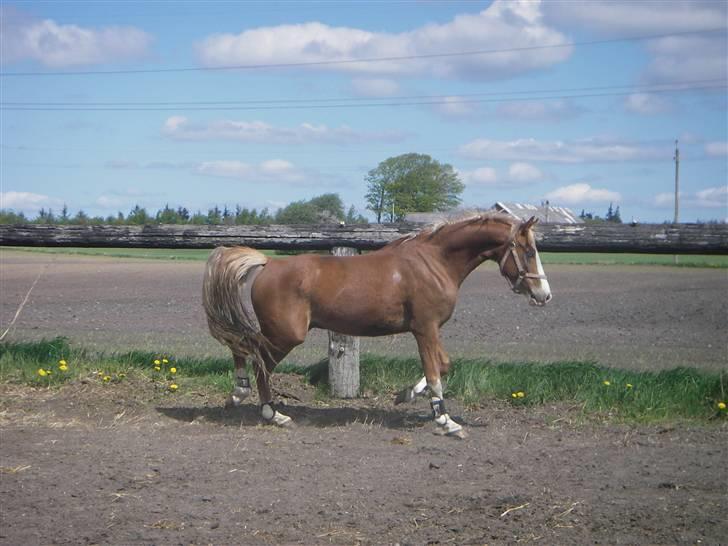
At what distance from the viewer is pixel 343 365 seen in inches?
328

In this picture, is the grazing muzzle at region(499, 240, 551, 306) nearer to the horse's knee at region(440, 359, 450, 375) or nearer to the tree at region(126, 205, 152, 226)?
the horse's knee at region(440, 359, 450, 375)

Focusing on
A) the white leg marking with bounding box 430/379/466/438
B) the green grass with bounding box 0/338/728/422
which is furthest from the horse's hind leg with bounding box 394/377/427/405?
the green grass with bounding box 0/338/728/422

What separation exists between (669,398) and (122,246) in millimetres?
5296

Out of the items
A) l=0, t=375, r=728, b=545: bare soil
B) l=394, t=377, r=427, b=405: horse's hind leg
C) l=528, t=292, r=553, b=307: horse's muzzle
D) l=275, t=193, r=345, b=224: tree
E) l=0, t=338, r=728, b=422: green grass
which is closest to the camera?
l=0, t=375, r=728, b=545: bare soil

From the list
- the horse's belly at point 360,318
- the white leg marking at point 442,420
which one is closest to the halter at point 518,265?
the horse's belly at point 360,318

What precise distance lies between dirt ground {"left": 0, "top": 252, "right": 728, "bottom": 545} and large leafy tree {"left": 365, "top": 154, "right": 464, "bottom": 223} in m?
2.06

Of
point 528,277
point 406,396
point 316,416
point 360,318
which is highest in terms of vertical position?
point 528,277

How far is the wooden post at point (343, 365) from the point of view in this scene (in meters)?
8.30

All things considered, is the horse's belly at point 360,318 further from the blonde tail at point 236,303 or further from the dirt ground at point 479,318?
the dirt ground at point 479,318

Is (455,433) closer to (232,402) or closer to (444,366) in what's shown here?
(444,366)

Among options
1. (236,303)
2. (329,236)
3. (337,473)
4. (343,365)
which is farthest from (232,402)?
(337,473)

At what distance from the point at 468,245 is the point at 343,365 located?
1770 millimetres

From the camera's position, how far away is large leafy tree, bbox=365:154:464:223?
31.3ft

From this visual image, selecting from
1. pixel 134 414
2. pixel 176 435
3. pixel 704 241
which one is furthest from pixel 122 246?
pixel 704 241
